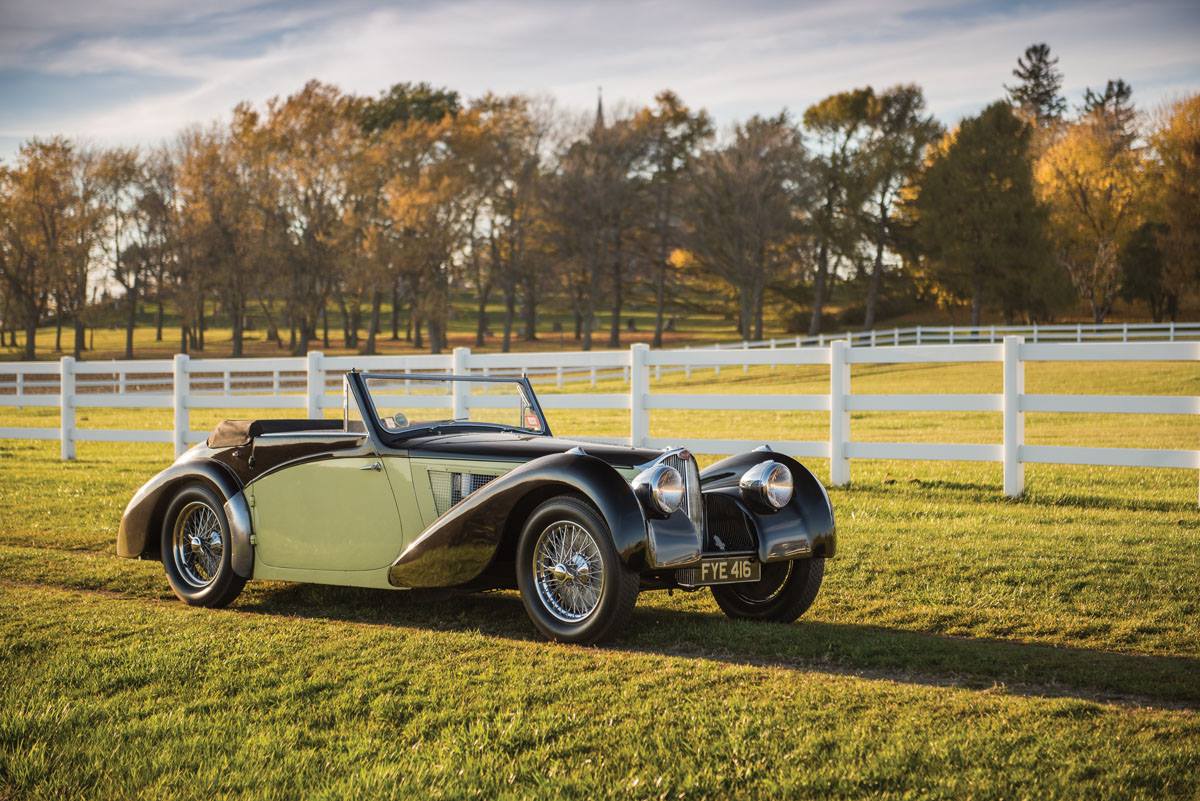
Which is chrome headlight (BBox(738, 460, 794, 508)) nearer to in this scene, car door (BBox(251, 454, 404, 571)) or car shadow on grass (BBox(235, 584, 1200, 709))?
car shadow on grass (BBox(235, 584, 1200, 709))

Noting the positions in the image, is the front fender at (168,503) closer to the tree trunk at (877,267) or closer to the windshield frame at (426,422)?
the windshield frame at (426,422)

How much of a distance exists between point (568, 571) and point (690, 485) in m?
0.80

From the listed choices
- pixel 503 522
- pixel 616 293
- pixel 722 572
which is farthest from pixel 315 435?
pixel 616 293

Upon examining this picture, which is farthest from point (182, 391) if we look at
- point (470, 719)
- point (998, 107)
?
point (998, 107)

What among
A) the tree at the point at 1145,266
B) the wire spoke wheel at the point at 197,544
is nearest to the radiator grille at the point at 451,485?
the wire spoke wheel at the point at 197,544

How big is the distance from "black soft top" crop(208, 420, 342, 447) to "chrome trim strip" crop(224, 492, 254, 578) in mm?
427

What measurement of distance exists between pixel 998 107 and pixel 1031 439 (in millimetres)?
46901

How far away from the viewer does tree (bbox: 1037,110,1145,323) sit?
6012 centimetres

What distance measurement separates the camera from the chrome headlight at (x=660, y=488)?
6.40 meters

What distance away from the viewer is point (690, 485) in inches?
261

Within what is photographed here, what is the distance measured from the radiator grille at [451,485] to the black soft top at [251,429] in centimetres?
119

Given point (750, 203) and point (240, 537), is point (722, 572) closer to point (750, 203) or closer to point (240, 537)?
→ point (240, 537)

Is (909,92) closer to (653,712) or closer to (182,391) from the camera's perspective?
(182,391)

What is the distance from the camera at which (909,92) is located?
69.2 m
